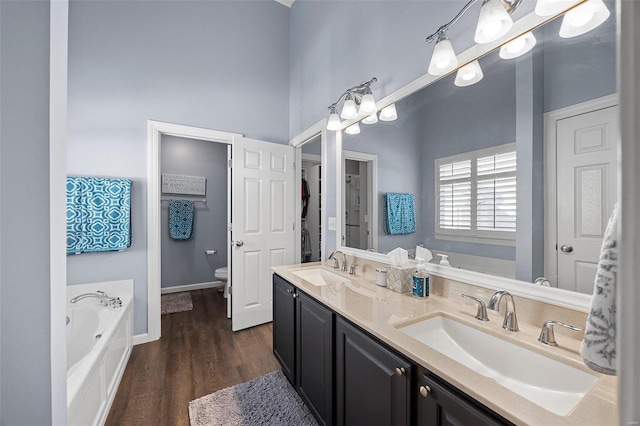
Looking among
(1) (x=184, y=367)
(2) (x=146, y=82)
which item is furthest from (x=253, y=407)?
(2) (x=146, y=82)

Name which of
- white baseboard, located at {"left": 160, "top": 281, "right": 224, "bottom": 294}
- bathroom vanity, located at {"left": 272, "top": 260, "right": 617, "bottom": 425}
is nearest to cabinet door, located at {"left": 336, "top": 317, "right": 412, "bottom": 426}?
bathroom vanity, located at {"left": 272, "top": 260, "right": 617, "bottom": 425}

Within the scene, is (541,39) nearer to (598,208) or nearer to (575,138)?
(575,138)

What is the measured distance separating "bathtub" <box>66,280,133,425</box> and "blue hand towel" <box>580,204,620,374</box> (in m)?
1.69

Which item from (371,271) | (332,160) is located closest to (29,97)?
(371,271)

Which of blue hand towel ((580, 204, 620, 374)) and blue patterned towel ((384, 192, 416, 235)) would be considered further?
blue patterned towel ((384, 192, 416, 235))

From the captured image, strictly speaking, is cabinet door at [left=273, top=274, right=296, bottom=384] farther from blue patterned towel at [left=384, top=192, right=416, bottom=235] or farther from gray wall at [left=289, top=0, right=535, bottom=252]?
blue patterned towel at [left=384, top=192, right=416, bottom=235]

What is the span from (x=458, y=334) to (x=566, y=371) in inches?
13.8

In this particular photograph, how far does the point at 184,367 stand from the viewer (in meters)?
2.06

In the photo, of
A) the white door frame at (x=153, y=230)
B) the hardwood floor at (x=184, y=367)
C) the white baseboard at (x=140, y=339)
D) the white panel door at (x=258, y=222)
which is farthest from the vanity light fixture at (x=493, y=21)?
the white baseboard at (x=140, y=339)

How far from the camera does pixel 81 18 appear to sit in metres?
2.31

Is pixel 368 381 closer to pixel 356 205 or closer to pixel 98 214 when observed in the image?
pixel 356 205

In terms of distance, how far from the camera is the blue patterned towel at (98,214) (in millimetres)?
2195

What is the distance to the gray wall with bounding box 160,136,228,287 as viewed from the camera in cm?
401

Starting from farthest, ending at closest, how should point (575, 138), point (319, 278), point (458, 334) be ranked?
point (319, 278), point (458, 334), point (575, 138)
